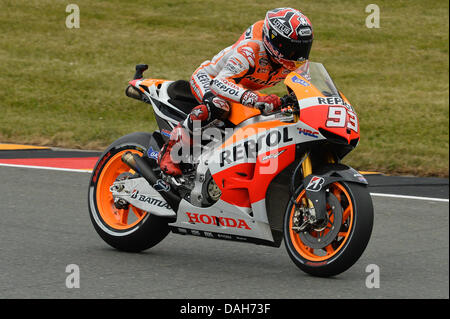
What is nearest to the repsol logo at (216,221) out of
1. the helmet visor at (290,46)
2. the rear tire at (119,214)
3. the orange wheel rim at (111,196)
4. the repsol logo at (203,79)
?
the rear tire at (119,214)

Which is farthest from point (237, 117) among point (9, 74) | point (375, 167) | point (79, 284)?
point (9, 74)

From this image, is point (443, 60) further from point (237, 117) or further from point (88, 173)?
point (237, 117)

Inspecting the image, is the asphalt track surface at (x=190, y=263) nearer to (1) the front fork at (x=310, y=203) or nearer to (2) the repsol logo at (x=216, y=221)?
(2) the repsol logo at (x=216, y=221)

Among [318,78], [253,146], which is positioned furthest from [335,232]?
[318,78]

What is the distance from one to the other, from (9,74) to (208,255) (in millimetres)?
12663

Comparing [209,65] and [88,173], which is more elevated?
[209,65]

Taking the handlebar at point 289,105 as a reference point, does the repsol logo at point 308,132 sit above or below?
below

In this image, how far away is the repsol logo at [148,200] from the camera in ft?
22.7

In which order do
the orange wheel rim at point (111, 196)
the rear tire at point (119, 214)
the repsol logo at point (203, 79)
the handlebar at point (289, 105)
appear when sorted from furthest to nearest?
1. the orange wheel rim at point (111, 196)
2. the rear tire at point (119, 214)
3. the repsol logo at point (203, 79)
4. the handlebar at point (289, 105)

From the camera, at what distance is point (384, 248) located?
24.7 ft

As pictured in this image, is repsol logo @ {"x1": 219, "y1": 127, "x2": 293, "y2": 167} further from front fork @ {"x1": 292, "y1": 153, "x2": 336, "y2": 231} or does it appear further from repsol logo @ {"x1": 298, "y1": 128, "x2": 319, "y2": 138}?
front fork @ {"x1": 292, "y1": 153, "x2": 336, "y2": 231}

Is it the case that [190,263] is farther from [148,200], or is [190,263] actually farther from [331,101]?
[331,101]

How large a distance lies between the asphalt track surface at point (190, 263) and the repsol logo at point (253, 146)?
0.82 meters

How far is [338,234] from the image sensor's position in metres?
6.08
